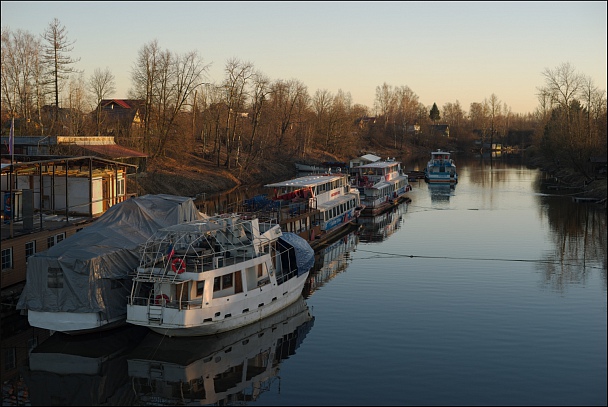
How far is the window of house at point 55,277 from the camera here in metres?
30.4

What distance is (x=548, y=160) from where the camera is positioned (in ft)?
418

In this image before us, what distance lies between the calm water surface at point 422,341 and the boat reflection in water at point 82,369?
0.08 m

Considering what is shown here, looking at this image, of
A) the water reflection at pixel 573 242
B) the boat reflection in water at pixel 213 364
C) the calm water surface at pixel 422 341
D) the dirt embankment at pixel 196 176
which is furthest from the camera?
the dirt embankment at pixel 196 176

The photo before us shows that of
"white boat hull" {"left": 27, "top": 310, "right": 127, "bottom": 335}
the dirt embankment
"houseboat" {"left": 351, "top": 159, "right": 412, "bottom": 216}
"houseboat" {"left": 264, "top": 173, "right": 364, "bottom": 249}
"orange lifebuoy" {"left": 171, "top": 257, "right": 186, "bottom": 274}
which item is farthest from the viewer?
the dirt embankment

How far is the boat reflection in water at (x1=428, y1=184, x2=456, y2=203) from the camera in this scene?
85.0 meters

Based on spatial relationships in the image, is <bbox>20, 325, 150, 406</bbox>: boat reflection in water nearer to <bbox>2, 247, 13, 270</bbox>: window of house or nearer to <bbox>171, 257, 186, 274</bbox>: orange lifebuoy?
<bbox>171, 257, 186, 274</bbox>: orange lifebuoy

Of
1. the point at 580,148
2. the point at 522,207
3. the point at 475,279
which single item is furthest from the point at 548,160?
the point at 475,279

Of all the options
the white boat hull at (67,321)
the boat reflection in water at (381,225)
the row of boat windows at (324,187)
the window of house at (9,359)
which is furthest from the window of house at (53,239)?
the boat reflection in water at (381,225)

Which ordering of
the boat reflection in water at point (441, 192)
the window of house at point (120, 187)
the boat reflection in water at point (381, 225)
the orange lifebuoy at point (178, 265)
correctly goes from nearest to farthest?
1. the orange lifebuoy at point (178, 265)
2. the window of house at point (120, 187)
3. the boat reflection in water at point (381, 225)
4. the boat reflection in water at point (441, 192)

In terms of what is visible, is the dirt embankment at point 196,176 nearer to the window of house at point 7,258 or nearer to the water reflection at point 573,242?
the window of house at point 7,258

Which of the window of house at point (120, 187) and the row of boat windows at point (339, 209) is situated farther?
the row of boat windows at point (339, 209)

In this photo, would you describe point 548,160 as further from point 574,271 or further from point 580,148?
point 574,271

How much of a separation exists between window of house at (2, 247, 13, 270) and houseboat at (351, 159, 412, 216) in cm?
4382

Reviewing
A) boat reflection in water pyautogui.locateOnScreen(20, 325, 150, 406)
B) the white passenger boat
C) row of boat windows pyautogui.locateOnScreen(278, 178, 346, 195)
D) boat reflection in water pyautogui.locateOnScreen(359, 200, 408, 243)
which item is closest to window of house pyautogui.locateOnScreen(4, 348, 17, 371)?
boat reflection in water pyautogui.locateOnScreen(20, 325, 150, 406)
